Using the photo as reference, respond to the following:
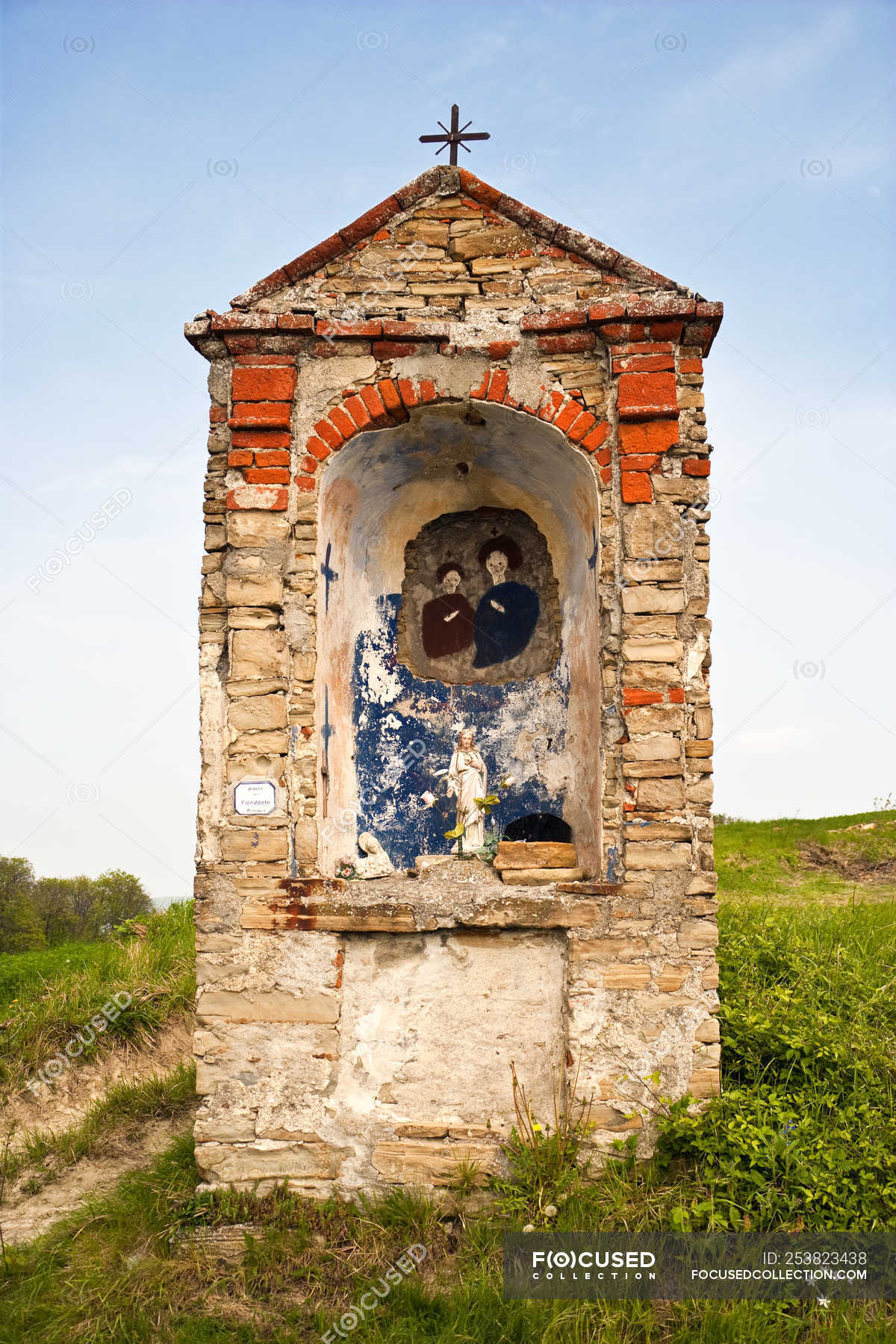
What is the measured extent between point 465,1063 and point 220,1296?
1463 millimetres

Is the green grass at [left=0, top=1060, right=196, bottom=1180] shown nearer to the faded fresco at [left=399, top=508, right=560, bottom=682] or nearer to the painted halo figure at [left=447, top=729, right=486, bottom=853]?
the painted halo figure at [left=447, top=729, right=486, bottom=853]

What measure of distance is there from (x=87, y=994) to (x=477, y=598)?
473 cm

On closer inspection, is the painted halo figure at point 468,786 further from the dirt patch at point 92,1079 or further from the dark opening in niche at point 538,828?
the dirt patch at point 92,1079

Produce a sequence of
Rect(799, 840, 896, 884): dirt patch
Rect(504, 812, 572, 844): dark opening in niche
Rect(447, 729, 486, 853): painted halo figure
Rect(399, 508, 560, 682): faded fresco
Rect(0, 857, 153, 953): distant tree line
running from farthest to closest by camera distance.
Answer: Rect(0, 857, 153, 953): distant tree line, Rect(799, 840, 896, 884): dirt patch, Rect(399, 508, 560, 682): faded fresco, Rect(504, 812, 572, 844): dark opening in niche, Rect(447, 729, 486, 853): painted halo figure

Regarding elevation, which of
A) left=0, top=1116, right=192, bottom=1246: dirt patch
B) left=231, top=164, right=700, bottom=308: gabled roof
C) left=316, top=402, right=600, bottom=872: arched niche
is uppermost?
→ left=231, top=164, right=700, bottom=308: gabled roof

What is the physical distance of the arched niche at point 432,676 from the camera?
5328mm

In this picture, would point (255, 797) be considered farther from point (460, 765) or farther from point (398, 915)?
point (460, 765)

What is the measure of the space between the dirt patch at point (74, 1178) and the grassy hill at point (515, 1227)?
446 mm

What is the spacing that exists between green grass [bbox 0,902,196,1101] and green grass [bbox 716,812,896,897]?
5568 millimetres

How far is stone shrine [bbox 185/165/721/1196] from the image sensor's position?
4.56 metres

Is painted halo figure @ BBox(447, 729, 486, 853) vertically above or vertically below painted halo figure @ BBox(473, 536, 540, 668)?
below

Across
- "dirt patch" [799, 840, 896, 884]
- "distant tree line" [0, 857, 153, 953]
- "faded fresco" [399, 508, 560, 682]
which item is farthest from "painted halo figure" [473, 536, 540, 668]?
"distant tree line" [0, 857, 153, 953]

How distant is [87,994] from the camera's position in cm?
773

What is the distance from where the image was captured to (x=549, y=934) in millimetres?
4707
